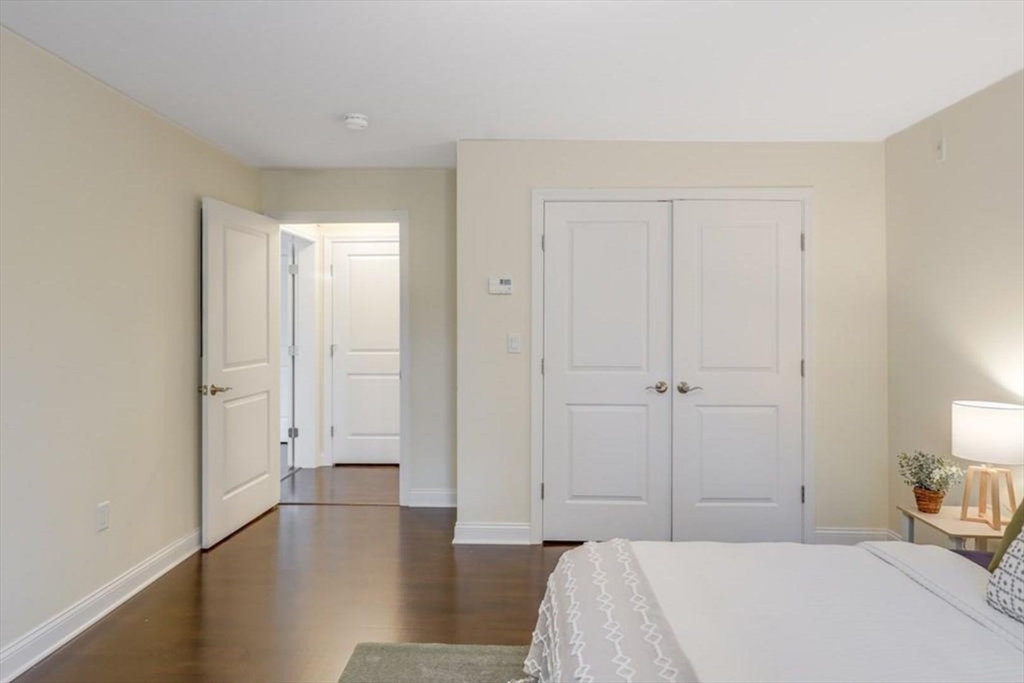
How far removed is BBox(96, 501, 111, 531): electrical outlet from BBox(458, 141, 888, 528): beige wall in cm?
171

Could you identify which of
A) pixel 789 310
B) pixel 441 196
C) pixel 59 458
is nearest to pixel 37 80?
pixel 59 458

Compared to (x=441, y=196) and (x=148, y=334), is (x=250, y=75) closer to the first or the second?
(x=148, y=334)

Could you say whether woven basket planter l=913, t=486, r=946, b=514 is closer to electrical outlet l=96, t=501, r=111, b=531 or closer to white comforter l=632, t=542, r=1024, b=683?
white comforter l=632, t=542, r=1024, b=683

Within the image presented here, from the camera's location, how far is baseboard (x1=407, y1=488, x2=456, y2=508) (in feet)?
13.1

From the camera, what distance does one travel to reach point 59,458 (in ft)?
7.47

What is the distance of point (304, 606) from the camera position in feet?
8.38

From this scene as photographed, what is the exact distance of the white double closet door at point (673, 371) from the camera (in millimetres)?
3248

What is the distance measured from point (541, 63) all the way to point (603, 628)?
6.85ft

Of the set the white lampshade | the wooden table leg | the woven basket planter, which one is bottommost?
the wooden table leg

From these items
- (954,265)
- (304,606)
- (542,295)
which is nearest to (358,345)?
(542,295)

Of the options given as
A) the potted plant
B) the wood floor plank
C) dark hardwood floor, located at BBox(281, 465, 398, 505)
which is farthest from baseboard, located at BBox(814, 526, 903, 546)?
dark hardwood floor, located at BBox(281, 465, 398, 505)

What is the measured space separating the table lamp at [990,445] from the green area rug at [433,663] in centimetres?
196

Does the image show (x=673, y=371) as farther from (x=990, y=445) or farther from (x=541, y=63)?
(x=541, y=63)

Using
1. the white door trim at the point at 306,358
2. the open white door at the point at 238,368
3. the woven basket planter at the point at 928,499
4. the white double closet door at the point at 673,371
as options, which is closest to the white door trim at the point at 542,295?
the white double closet door at the point at 673,371
